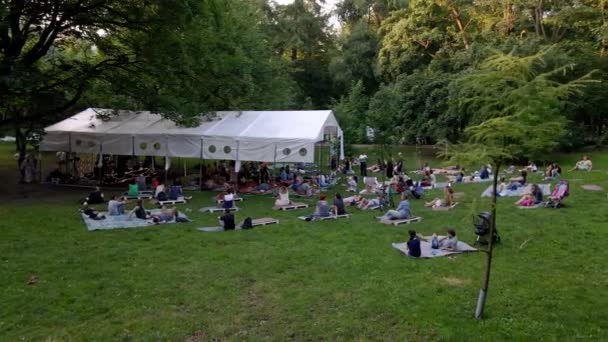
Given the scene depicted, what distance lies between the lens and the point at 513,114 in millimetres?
7102

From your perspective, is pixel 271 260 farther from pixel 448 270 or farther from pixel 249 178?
pixel 249 178

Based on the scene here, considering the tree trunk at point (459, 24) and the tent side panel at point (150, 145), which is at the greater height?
the tree trunk at point (459, 24)

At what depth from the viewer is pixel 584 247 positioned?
11602mm

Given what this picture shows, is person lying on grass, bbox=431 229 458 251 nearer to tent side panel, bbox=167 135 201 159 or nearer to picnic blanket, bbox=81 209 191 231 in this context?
picnic blanket, bbox=81 209 191 231

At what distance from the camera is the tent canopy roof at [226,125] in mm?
20312

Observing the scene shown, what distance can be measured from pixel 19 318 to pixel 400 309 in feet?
20.0

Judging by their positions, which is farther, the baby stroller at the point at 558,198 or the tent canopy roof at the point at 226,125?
the tent canopy roof at the point at 226,125

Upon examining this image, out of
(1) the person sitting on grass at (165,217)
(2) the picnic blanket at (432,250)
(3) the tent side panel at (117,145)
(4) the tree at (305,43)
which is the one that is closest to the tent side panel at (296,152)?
(1) the person sitting on grass at (165,217)

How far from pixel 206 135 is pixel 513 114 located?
15616 mm

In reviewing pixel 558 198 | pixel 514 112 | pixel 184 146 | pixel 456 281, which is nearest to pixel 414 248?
pixel 456 281

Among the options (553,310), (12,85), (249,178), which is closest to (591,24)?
(249,178)

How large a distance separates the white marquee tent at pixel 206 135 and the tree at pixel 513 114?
1220 centimetres

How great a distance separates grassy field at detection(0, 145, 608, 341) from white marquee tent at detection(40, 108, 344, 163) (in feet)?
18.9

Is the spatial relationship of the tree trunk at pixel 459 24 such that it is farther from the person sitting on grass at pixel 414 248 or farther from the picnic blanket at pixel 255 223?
the person sitting on grass at pixel 414 248
